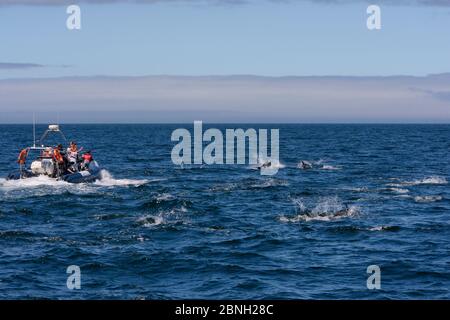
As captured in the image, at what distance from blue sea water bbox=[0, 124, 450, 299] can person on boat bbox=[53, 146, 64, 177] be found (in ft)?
4.09

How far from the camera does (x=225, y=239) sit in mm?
29984

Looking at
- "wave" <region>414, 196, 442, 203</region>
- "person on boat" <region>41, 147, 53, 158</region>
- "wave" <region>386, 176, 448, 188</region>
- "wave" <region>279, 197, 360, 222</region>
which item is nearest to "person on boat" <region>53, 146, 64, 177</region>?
"person on boat" <region>41, 147, 53, 158</region>

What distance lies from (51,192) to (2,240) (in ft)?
47.8

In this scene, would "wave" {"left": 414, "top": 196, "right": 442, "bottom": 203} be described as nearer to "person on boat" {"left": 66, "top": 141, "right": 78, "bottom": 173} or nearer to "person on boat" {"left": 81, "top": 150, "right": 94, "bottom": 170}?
"person on boat" {"left": 81, "top": 150, "right": 94, "bottom": 170}

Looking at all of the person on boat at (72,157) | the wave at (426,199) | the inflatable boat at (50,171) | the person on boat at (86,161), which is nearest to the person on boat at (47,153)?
the inflatable boat at (50,171)

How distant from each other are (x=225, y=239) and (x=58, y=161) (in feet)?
71.3

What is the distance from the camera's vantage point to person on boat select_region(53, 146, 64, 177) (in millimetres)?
46812

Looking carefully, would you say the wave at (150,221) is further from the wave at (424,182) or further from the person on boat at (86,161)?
the wave at (424,182)

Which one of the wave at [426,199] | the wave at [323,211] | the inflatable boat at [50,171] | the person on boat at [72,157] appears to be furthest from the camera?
A: the person on boat at [72,157]

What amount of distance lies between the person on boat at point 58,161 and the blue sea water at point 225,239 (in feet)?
4.09

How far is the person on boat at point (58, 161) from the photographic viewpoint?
154 ft

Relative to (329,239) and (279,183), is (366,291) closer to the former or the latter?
(329,239)

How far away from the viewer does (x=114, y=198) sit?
42.2m
